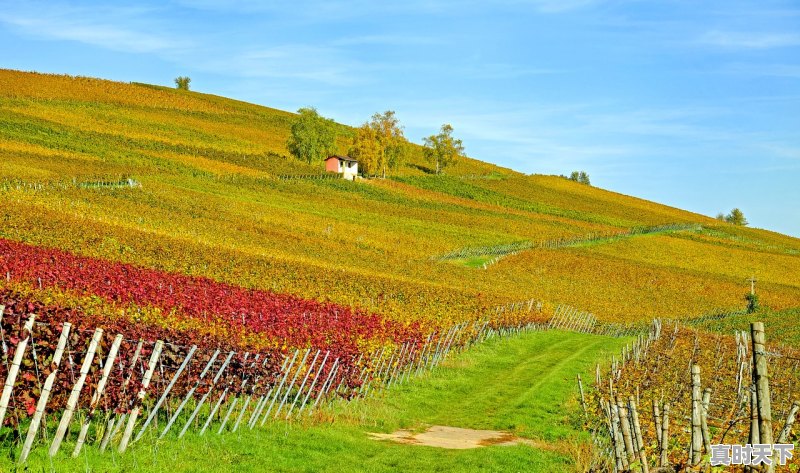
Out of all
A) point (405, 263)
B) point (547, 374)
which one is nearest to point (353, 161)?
point (405, 263)

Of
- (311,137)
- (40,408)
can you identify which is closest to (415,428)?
(40,408)

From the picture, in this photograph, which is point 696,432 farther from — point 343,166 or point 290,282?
point 343,166

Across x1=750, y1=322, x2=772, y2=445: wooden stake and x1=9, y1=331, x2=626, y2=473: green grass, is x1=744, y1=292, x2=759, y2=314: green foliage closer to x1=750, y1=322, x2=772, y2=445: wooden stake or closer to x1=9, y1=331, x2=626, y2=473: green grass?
x1=9, y1=331, x2=626, y2=473: green grass

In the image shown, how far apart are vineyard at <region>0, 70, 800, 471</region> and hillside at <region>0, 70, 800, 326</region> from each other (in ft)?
1.43

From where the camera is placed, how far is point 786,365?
33.8m

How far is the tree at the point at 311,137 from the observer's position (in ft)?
422

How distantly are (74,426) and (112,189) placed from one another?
207ft

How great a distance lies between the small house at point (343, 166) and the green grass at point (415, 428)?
286 ft

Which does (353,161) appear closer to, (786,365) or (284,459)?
(786,365)

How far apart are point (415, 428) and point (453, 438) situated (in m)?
1.49

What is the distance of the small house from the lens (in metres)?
121

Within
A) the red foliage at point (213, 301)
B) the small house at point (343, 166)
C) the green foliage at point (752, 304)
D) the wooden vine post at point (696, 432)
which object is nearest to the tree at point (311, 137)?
the small house at point (343, 166)

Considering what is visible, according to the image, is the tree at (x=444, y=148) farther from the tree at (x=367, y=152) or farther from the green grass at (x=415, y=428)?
the green grass at (x=415, y=428)

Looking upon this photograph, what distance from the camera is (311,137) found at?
12850cm
